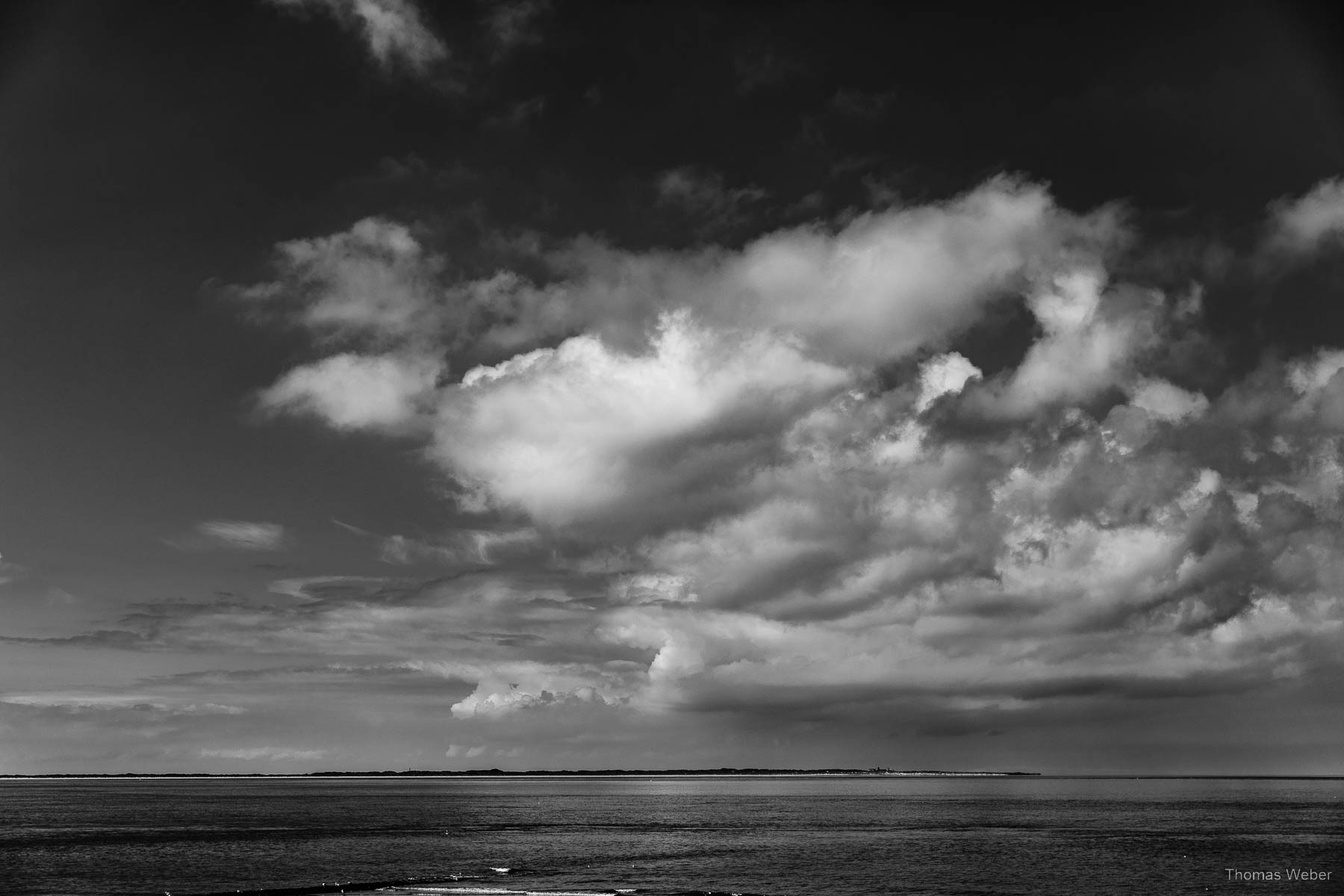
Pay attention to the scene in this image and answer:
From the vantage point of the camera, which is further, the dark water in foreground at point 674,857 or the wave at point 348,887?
the dark water in foreground at point 674,857

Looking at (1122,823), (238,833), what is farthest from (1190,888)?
(238,833)

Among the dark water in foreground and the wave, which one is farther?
the dark water in foreground

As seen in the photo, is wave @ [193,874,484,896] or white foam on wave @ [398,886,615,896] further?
wave @ [193,874,484,896]

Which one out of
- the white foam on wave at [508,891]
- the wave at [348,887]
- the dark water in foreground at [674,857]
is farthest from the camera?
the dark water in foreground at [674,857]

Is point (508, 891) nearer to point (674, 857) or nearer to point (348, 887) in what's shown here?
point (348, 887)

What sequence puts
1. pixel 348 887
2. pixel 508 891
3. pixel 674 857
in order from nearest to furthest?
1. pixel 508 891
2. pixel 348 887
3. pixel 674 857

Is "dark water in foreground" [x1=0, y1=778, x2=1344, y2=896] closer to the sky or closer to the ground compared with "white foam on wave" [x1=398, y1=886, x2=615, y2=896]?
closer to the ground

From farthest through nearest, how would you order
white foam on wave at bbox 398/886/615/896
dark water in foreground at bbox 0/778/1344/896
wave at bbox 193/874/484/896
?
dark water in foreground at bbox 0/778/1344/896 → wave at bbox 193/874/484/896 → white foam on wave at bbox 398/886/615/896

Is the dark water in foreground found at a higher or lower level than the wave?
lower

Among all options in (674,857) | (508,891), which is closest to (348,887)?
(508,891)

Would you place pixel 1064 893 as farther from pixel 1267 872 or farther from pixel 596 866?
pixel 596 866

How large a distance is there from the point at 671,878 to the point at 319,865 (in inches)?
1560

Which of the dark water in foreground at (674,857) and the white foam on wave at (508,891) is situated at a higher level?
the white foam on wave at (508,891)

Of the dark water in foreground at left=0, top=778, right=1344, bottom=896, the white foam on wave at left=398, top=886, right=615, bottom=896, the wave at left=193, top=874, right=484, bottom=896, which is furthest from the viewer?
the dark water in foreground at left=0, top=778, right=1344, bottom=896
